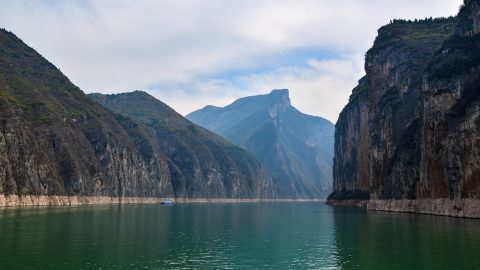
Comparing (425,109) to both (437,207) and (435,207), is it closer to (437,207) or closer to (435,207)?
(435,207)

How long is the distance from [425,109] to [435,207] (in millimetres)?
20687

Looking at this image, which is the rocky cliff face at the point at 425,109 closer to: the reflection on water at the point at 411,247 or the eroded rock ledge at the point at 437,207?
the eroded rock ledge at the point at 437,207

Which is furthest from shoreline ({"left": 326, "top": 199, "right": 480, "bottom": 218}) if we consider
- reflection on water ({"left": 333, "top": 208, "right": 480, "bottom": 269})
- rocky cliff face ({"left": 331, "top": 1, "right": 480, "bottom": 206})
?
reflection on water ({"left": 333, "top": 208, "right": 480, "bottom": 269})

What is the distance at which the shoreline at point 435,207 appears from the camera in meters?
88.1

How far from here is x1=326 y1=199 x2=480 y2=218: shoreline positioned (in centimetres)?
8812

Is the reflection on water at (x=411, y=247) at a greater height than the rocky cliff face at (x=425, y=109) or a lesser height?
lesser

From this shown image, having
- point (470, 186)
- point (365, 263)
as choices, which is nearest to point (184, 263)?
point (365, 263)

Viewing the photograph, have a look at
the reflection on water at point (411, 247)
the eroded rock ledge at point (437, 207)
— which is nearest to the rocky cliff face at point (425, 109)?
the eroded rock ledge at point (437, 207)

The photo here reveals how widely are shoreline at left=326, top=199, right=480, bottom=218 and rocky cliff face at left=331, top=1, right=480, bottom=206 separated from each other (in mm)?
1364

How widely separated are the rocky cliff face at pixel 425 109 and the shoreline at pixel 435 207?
4.47 ft

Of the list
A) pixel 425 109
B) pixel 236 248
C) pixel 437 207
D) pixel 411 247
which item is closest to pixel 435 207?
pixel 437 207

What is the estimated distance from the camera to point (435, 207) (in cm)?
10550

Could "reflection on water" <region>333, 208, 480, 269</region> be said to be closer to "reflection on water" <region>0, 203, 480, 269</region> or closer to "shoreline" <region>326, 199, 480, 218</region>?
"reflection on water" <region>0, 203, 480, 269</region>

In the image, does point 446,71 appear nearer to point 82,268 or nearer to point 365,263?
point 365,263
